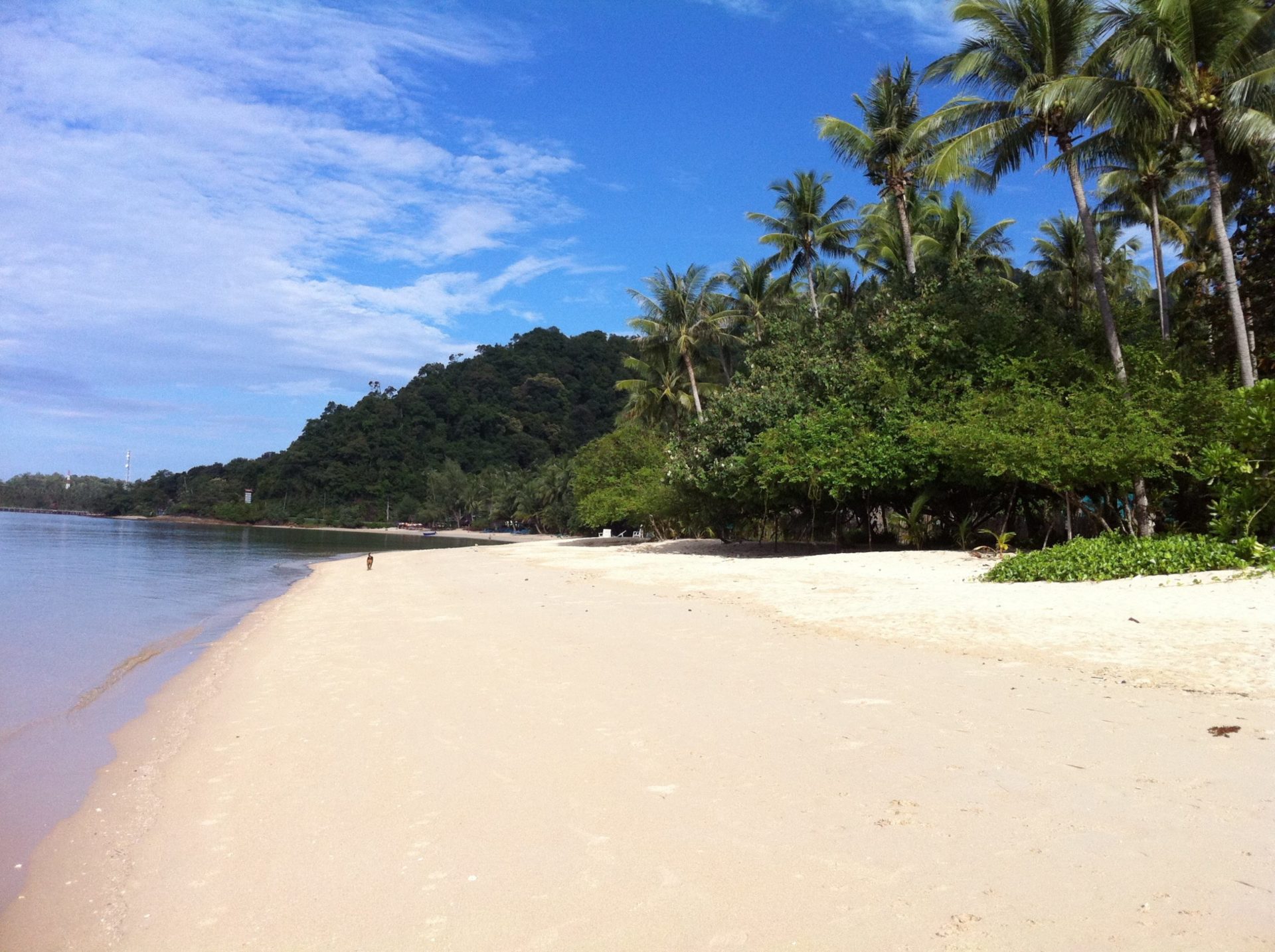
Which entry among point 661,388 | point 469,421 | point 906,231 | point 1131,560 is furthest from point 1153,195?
point 469,421

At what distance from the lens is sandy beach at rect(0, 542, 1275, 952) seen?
3.37 metres

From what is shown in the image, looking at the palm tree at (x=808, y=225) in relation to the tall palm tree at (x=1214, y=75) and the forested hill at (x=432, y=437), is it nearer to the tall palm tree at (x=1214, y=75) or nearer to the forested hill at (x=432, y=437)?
the tall palm tree at (x=1214, y=75)

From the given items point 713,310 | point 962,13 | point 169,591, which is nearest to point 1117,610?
point 962,13

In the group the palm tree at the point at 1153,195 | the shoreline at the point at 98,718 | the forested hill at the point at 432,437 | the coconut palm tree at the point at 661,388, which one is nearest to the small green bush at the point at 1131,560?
the palm tree at the point at 1153,195

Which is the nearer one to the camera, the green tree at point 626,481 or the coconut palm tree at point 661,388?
the green tree at point 626,481

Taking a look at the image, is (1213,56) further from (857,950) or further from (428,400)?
(428,400)

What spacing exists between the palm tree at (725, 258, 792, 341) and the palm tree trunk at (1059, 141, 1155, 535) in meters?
19.9

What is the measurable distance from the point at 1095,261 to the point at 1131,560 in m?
8.98

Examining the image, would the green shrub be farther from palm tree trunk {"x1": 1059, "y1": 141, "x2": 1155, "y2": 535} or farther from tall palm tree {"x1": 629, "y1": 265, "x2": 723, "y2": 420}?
tall palm tree {"x1": 629, "y1": 265, "x2": 723, "y2": 420}

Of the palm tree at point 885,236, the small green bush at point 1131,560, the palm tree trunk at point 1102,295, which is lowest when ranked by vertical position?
the small green bush at point 1131,560

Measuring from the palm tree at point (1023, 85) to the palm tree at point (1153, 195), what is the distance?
1989 mm

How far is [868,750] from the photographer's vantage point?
17.4 ft

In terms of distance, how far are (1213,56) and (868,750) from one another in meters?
18.8

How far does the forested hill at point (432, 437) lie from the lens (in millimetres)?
118688
